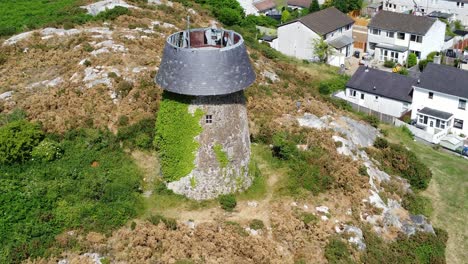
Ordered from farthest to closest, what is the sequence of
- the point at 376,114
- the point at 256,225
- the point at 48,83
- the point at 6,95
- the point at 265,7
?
the point at 265,7 → the point at 376,114 → the point at 48,83 → the point at 6,95 → the point at 256,225

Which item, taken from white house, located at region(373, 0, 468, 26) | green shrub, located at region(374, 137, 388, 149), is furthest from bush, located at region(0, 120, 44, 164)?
white house, located at region(373, 0, 468, 26)

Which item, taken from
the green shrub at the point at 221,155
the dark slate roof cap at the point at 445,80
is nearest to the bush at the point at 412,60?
the dark slate roof cap at the point at 445,80

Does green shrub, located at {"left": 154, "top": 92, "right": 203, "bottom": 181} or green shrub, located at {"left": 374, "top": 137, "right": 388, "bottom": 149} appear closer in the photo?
green shrub, located at {"left": 154, "top": 92, "right": 203, "bottom": 181}

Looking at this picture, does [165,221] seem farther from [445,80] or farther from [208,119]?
[445,80]

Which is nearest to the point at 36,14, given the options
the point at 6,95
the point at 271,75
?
the point at 6,95

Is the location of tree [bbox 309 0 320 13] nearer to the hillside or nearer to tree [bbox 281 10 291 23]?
tree [bbox 281 10 291 23]
